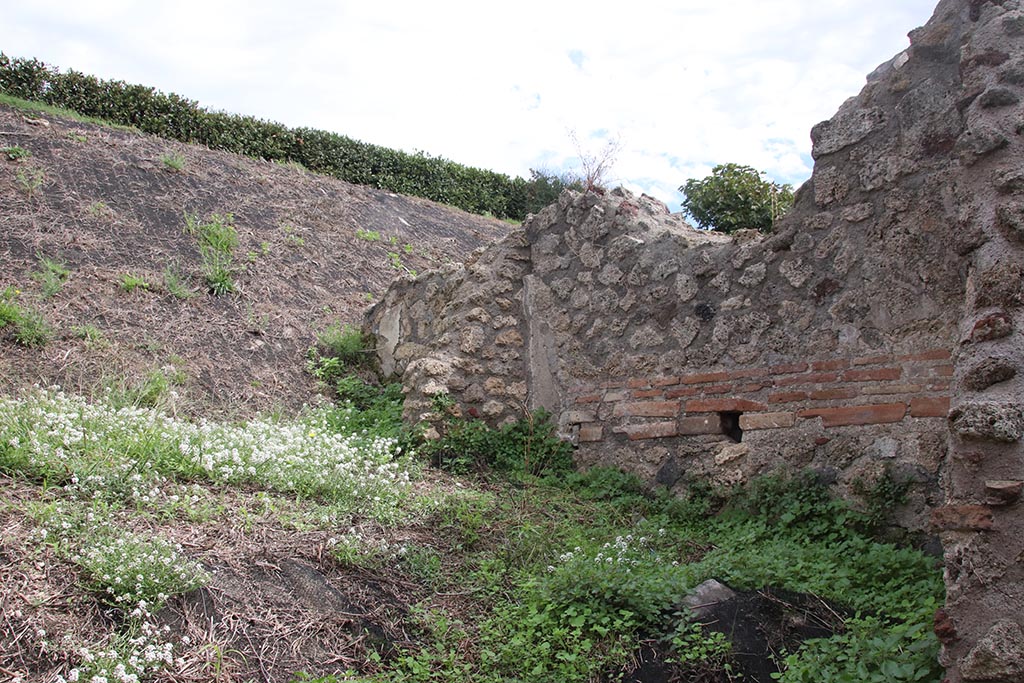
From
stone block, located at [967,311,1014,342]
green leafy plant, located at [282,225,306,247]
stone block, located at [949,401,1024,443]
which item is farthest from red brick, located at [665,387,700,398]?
green leafy plant, located at [282,225,306,247]

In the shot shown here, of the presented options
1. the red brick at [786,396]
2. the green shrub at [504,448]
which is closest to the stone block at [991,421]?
the red brick at [786,396]

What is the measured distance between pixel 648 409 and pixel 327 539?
239cm

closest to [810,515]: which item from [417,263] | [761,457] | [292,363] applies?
[761,457]

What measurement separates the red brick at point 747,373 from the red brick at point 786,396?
5.8 inches

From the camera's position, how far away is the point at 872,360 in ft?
15.2

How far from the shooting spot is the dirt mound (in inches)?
273

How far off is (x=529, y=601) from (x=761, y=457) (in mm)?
1800

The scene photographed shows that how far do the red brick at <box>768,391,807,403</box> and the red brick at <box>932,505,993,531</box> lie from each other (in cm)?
200

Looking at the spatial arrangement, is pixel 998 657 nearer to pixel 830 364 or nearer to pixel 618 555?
pixel 618 555

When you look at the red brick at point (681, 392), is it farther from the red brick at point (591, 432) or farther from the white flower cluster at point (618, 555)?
the white flower cluster at point (618, 555)

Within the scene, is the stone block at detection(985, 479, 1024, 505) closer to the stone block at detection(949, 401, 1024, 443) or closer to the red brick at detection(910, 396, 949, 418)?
the stone block at detection(949, 401, 1024, 443)

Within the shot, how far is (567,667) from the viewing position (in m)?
3.47

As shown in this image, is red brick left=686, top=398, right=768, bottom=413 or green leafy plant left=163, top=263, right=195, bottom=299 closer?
red brick left=686, top=398, right=768, bottom=413

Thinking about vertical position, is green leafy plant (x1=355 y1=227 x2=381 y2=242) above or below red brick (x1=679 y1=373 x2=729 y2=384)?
above
